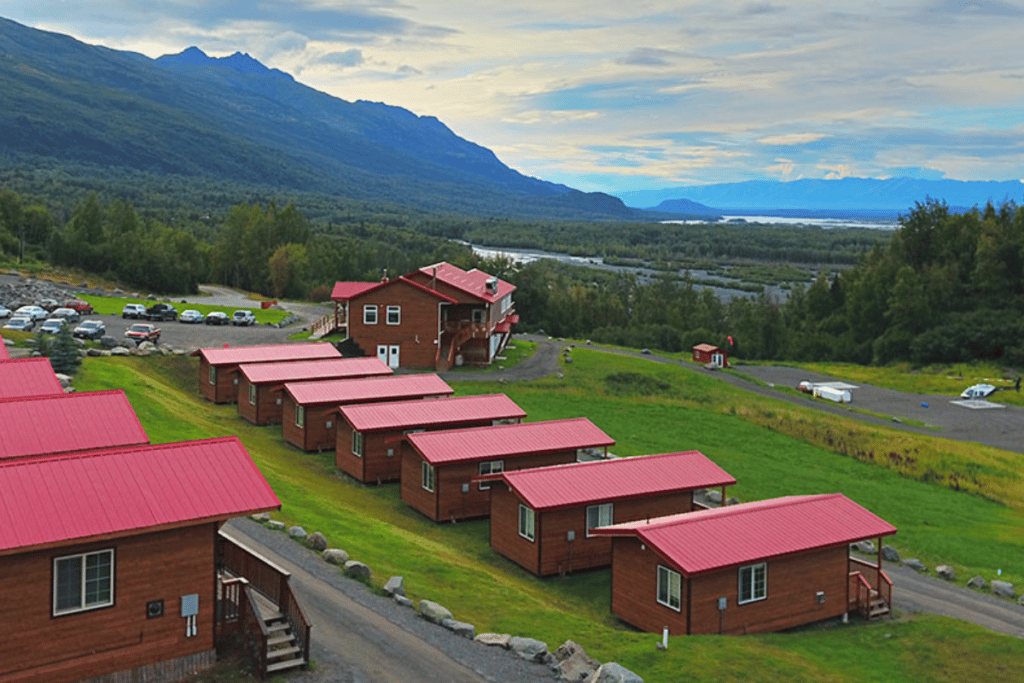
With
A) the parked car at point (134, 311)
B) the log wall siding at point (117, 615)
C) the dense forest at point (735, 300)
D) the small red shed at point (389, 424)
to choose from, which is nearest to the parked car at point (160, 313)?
the parked car at point (134, 311)

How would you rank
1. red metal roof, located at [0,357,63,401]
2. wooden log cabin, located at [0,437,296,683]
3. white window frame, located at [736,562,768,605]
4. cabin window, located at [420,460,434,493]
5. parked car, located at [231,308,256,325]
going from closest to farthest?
wooden log cabin, located at [0,437,296,683] < white window frame, located at [736,562,768,605] < red metal roof, located at [0,357,63,401] < cabin window, located at [420,460,434,493] < parked car, located at [231,308,256,325]

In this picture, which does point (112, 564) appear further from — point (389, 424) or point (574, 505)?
point (389, 424)

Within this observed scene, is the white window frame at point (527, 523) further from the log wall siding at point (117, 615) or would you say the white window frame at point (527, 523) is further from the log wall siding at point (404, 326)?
the log wall siding at point (404, 326)

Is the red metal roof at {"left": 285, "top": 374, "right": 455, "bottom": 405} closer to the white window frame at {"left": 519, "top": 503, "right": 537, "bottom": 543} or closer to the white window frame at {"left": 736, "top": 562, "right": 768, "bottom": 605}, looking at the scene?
the white window frame at {"left": 519, "top": 503, "right": 537, "bottom": 543}

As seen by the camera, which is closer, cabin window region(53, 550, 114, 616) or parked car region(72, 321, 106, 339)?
cabin window region(53, 550, 114, 616)

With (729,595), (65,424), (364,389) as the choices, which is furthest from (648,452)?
(65,424)

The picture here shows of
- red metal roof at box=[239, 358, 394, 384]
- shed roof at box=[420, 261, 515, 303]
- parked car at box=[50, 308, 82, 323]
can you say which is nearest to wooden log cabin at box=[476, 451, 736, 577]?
red metal roof at box=[239, 358, 394, 384]

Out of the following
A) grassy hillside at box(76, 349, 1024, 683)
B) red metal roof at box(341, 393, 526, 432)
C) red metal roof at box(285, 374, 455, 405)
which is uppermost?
red metal roof at box(285, 374, 455, 405)
